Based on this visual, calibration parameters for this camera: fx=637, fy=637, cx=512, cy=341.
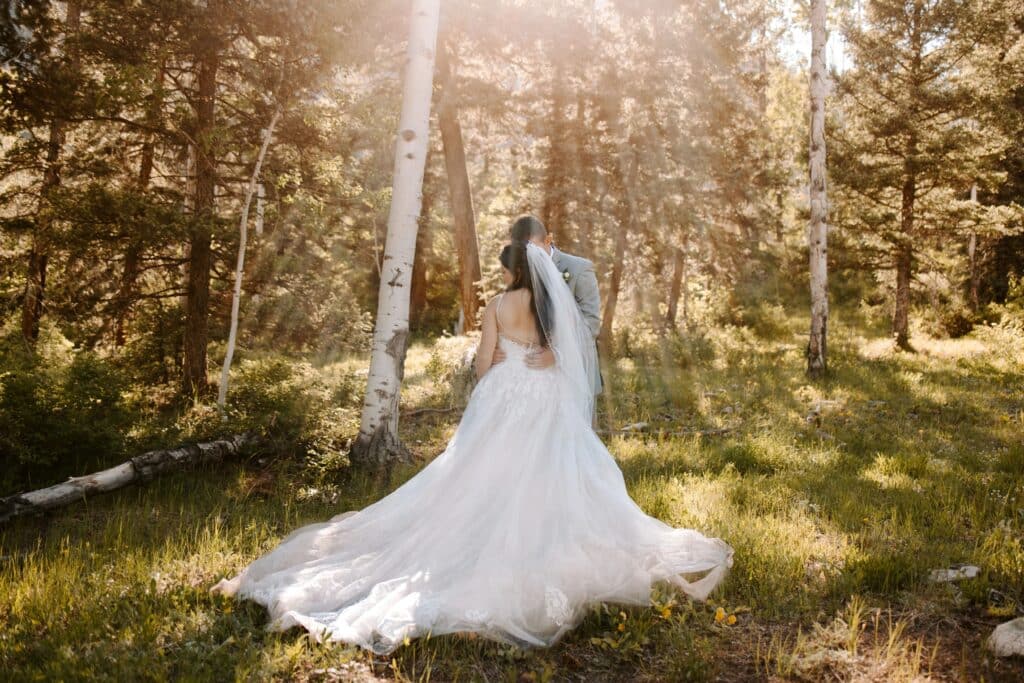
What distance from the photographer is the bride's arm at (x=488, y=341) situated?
4973 millimetres

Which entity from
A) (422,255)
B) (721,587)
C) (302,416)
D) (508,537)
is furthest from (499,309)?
(422,255)

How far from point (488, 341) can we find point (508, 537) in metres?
1.52

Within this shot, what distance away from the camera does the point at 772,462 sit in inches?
294

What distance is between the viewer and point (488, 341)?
16.5 ft

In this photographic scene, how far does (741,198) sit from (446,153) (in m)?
9.53

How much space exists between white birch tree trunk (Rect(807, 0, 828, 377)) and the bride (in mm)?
9891

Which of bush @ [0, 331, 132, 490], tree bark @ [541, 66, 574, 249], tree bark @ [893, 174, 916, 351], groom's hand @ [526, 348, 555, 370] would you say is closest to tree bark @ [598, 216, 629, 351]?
tree bark @ [541, 66, 574, 249]

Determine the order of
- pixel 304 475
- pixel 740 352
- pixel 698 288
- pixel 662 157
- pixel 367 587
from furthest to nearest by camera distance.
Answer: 1. pixel 698 288
2. pixel 740 352
3. pixel 662 157
4. pixel 304 475
5. pixel 367 587

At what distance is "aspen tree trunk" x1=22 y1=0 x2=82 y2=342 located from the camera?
33.3 feet

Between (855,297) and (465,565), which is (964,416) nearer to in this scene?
(465,565)

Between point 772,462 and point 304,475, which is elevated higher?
point 772,462

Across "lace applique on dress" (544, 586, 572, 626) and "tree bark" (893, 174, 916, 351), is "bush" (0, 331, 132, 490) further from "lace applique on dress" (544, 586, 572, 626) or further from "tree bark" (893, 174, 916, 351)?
"tree bark" (893, 174, 916, 351)

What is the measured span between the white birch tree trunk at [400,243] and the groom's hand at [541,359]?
2641 mm

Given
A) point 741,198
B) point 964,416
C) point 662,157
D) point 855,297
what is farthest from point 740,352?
point 855,297
